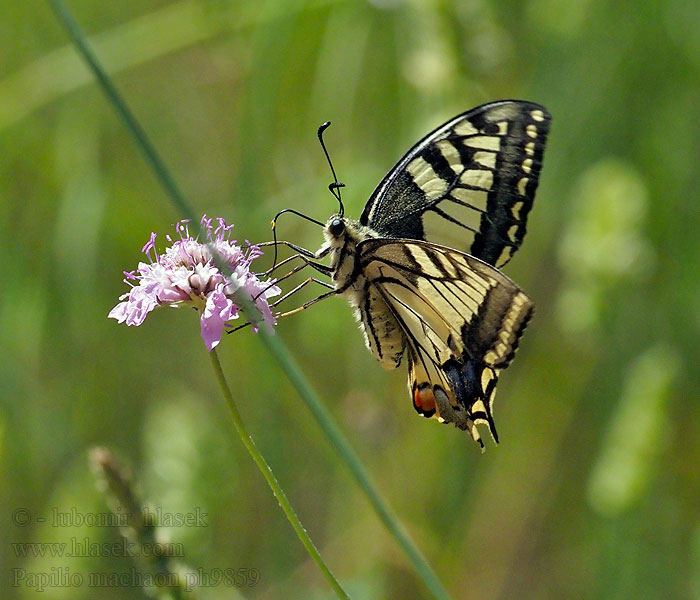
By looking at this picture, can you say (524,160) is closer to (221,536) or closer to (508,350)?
(508,350)

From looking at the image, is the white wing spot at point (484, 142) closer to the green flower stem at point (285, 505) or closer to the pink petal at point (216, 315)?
the pink petal at point (216, 315)

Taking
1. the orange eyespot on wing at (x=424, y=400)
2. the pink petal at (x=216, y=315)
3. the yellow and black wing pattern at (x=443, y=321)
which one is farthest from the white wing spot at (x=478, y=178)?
the pink petal at (x=216, y=315)

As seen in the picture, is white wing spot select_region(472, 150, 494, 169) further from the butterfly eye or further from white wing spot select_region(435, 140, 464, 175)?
the butterfly eye

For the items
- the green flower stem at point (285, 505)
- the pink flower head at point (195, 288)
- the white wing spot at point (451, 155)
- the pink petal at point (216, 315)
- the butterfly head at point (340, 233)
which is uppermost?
the white wing spot at point (451, 155)

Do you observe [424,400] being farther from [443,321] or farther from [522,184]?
[522,184]

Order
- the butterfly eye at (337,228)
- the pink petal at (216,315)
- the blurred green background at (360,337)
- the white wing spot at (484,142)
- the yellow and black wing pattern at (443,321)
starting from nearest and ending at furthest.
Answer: the pink petal at (216,315) < the yellow and black wing pattern at (443,321) < the butterfly eye at (337,228) < the white wing spot at (484,142) < the blurred green background at (360,337)

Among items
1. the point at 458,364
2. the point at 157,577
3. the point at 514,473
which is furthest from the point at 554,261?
the point at 157,577

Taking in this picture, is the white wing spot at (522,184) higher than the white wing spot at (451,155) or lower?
lower

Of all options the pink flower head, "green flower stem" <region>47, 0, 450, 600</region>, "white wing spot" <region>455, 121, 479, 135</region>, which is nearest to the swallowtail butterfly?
"white wing spot" <region>455, 121, 479, 135</region>
